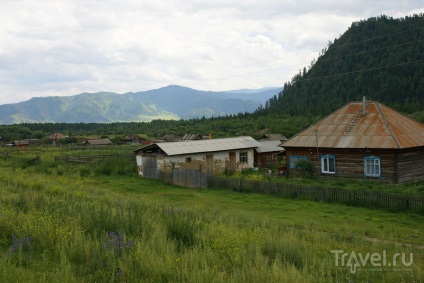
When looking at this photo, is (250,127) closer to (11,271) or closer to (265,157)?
(265,157)

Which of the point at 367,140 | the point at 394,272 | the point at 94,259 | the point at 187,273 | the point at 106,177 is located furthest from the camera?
the point at 106,177

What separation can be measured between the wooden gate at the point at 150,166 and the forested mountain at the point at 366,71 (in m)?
80.1

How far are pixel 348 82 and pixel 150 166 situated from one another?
12842 centimetres

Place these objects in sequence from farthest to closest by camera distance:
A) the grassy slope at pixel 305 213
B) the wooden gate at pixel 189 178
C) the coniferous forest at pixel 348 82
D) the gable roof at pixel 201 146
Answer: the coniferous forest at pixel 348 82
the gable roof at pixel 201 146
the wooden gate at pixel 189 178
the grassy slope at pixel 305 213

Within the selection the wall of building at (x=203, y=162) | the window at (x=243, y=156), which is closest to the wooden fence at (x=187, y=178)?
the wall of building at (x=203, y=162)

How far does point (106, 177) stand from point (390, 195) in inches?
952

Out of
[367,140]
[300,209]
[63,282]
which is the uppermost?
[367,140]

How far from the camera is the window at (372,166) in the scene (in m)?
27.6

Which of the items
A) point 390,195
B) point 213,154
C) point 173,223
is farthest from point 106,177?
point 173,223

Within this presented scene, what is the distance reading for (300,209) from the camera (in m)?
20.1

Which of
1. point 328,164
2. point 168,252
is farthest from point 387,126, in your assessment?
point 168,252

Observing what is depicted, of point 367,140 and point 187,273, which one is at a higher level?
point 367,140

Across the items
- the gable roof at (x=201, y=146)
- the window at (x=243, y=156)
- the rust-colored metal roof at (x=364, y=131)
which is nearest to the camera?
the rust-colored metal roof at (x=364, y=131)

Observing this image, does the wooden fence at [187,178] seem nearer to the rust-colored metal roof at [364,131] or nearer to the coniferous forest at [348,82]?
the rust-colored metal roof at [364,131]
